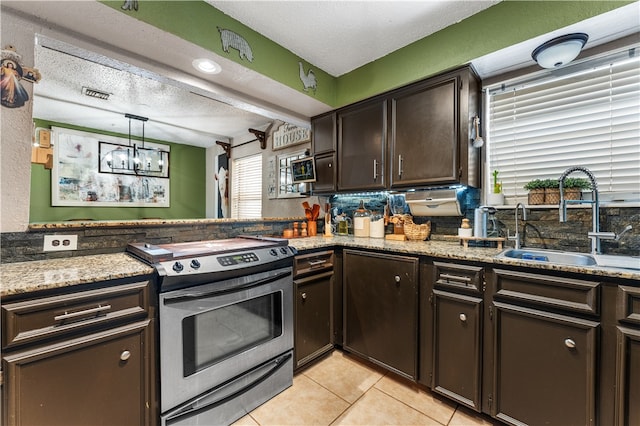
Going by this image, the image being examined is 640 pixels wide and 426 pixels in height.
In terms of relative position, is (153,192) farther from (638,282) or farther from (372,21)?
(638,282)

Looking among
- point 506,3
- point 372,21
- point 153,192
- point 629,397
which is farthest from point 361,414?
point 153,192

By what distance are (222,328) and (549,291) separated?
69.8 inches

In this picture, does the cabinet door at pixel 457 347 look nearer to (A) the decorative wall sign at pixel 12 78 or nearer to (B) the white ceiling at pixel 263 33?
(B) the white ceiling at pixel 263 33

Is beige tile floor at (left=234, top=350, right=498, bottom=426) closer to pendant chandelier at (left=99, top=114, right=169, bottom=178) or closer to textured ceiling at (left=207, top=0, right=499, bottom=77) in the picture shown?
textured ceiling at (left=207, top=0, right=499, bottom=77)

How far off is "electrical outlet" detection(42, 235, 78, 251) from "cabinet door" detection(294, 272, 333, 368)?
137cm

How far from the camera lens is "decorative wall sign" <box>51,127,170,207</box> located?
408cm

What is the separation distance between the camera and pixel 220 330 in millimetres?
1549

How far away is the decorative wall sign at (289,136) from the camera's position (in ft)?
10.7

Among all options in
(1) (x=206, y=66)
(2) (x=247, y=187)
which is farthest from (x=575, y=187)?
(2) (x=247, y=187)

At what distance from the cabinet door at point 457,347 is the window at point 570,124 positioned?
1.04m

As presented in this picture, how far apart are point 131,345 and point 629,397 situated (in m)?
2.25

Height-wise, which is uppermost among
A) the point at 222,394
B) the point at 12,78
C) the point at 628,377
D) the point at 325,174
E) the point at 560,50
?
the point at 560,50

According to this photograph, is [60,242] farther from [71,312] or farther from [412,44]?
[412,44]

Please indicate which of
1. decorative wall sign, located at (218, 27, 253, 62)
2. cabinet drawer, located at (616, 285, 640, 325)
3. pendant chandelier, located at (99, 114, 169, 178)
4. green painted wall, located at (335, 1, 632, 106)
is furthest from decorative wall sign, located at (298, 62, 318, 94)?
pendant chandelier, located at (99, 114, 169, 178)
